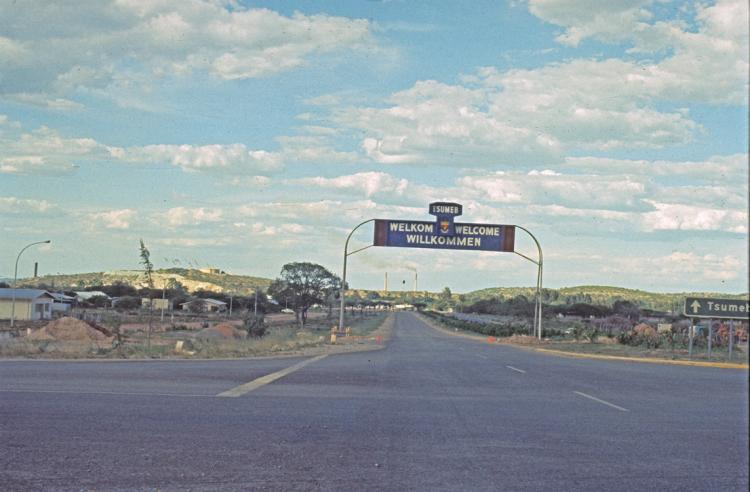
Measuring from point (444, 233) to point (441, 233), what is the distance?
0.59 feet

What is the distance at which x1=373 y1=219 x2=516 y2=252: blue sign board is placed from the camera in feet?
153

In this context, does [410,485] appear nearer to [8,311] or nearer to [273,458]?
[273,458]

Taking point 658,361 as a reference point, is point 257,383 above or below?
below

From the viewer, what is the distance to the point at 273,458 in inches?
345

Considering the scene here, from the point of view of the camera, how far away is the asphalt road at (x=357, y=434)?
7.96 metres

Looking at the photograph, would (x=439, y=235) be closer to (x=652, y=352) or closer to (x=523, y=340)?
(x=523, y=340)

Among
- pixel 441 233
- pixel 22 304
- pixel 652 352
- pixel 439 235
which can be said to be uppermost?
pixel 441 233

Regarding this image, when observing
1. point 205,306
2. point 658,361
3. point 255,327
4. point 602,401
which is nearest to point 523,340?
point 255,327

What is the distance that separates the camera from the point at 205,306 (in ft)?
422

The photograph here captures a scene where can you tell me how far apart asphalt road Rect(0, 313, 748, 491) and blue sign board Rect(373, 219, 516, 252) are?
90.5 feet

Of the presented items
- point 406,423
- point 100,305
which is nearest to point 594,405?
point 406,423

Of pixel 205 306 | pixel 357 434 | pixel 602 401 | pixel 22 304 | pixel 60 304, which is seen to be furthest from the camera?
pixel 205 306

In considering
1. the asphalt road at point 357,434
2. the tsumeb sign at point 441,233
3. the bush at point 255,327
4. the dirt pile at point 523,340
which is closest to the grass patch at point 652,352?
the dirt pile at point 523,340

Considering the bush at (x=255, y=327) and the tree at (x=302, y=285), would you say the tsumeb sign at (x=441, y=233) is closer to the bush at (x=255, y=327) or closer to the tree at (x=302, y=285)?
the bush at (x=255, y=327)
